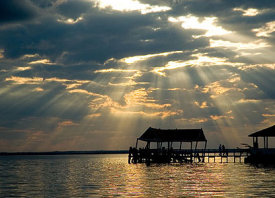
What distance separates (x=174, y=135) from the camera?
72.3 m

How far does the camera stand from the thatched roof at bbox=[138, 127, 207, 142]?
70.6 metres

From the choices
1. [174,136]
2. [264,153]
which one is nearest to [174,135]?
[174,136]

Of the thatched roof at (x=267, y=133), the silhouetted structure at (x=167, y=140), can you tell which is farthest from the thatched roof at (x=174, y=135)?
the thatched roof at (x=267, y=133)

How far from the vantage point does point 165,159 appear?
71000 millimetres

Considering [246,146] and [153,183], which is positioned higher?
[246,146]

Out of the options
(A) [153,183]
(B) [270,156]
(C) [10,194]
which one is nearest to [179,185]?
(A) [153,183]

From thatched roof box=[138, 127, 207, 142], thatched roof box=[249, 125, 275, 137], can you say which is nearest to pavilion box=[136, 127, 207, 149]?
thatched roof box=[138, 127, 207, 142]

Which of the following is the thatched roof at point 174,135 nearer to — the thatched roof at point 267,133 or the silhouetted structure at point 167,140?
the silhouetted structure at point 167,140

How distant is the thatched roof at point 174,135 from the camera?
7056 centimetres

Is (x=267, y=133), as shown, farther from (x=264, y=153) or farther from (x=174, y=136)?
(x=174, y=136)

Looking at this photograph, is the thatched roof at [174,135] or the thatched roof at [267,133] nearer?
the thatched roof at [267,133]

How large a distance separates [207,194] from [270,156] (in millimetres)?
34479

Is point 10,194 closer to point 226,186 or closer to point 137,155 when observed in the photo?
point 226,186

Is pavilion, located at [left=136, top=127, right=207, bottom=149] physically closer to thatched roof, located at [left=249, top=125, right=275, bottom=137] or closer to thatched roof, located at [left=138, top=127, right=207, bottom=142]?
thatched roof, located at [left=138, top=127, right=207, bottom=142]
